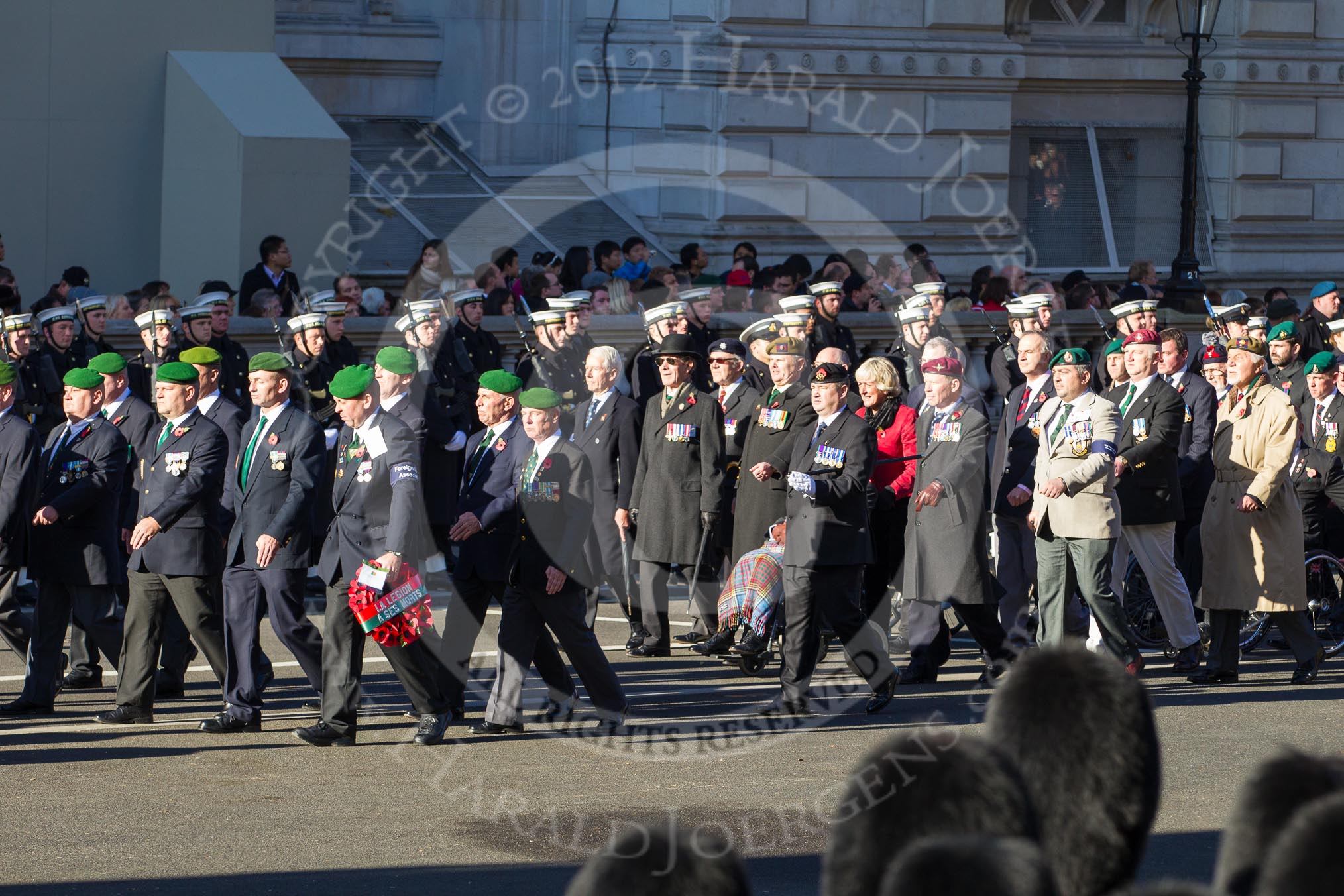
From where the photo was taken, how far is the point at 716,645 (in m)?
11.3

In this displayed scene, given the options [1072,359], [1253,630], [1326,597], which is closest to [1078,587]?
[1072,359]

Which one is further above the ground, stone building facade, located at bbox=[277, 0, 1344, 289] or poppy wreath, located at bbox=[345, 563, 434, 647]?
stone building facade, located at bbox=[277, 0, 1344, 289]

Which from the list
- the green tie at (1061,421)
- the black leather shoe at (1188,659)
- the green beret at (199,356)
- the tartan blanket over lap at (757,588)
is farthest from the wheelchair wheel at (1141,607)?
the green beret at (199,356)

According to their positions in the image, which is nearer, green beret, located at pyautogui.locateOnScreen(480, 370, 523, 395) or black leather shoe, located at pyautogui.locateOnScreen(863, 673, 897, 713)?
green beret, located at pyautogui.locateOnScreen(480, 370, 523, 395)

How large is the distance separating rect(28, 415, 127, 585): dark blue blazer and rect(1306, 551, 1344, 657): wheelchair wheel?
6.72 m

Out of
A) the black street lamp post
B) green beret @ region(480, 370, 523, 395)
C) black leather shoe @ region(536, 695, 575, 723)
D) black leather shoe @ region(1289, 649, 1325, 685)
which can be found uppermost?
the black street lamp post

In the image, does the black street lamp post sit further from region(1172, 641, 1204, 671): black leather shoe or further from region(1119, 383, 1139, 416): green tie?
region(1172, 641, 1204, 671): black leather shoe

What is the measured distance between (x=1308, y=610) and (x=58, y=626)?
6995mm

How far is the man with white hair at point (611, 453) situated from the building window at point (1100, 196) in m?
14.6

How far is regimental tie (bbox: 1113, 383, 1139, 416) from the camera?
10844 millimetres

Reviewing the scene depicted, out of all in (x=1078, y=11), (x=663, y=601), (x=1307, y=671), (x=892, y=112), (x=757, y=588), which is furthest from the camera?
(x=1078, y=11)

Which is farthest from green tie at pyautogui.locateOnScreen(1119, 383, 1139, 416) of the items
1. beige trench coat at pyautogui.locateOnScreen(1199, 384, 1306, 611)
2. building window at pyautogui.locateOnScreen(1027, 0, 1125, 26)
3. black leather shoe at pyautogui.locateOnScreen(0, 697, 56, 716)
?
building window at pyautogui.locateOnScreen(1027, 0, 1125, 26)

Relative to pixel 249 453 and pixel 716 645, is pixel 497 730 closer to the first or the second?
pixel 249 453

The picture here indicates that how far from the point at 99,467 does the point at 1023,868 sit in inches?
333
